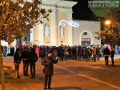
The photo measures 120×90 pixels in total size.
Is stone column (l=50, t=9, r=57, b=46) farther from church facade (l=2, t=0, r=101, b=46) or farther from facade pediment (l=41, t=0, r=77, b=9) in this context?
facade pediment (l=41, t=0, r=77, b=9)

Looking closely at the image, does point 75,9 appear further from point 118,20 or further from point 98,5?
point 118,20

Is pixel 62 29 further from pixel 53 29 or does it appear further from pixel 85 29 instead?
pixel 85 29

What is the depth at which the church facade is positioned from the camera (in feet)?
87.9

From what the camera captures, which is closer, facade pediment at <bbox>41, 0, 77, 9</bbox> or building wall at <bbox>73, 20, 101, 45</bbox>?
facade pediment at <bbox>41, 0, 77, 9</bbox>

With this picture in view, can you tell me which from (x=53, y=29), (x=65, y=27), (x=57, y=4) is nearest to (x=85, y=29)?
(x=65, y=27)

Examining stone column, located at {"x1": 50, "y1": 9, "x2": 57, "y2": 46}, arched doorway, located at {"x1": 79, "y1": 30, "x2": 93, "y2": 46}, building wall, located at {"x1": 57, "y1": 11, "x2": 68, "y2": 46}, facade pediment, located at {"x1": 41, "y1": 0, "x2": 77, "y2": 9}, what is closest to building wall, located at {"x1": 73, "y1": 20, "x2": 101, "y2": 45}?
arched doorway, located at {"x1": 79, "y1": 30, "x2": 93, "y2": 46}

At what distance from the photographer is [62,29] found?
94.1ft

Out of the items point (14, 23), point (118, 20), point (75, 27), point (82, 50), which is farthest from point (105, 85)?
point (75, 27)

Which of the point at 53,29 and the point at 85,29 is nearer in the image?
the point at 53,29

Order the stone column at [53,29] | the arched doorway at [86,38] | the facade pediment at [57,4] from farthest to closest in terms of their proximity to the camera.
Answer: the arched doorway at [86,38]
the stone column at [53,29]
the facade pediment at [57,4]

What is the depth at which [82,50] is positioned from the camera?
1909 centimetres

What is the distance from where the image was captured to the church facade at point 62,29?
26.8 metres

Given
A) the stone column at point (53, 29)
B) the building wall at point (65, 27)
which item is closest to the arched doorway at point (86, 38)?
the building wall at point (65, 27)

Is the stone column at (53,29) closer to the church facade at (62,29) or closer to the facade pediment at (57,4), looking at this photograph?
the church facade at (62,29)
